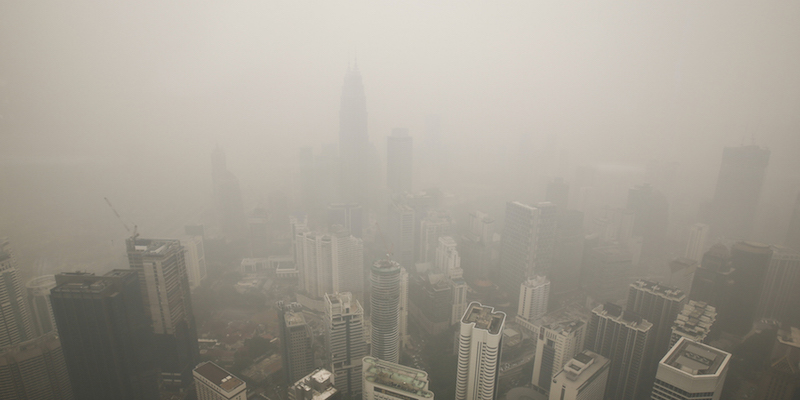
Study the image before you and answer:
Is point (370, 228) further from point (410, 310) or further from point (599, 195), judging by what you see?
point (599, 195)

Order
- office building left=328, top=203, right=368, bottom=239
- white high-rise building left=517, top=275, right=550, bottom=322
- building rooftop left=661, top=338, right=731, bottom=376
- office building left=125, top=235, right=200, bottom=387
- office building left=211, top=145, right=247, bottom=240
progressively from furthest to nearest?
office building left=328, top=203, right=368, bottom=239
office building left=211, top=145, right=247, bottom=240
white high-rise building left=517, top=275, right=550, bottom=322
office building left=125, top=235, right=200, bottom=387
building rooftop left=661, top=338, right=731, bottom=376

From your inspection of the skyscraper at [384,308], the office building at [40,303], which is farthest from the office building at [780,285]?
the office building at [40,303]

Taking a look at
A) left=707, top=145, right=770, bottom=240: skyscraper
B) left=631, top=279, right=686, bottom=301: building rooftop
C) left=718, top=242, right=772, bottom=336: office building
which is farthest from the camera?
left=707, top=145, right=770, bottom=240: skyscraper

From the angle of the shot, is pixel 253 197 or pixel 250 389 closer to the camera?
pixel 250 389

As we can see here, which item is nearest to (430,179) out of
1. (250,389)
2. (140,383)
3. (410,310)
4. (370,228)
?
(370,228)

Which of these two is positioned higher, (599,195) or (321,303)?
(599,195)

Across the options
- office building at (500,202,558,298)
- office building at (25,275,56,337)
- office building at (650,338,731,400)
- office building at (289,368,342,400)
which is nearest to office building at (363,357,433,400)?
office building at (289,368,342,400)

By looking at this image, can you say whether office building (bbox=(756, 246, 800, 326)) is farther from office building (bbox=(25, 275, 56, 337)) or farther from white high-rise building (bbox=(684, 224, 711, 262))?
office building (bbox=(25, 275, 56, 337))

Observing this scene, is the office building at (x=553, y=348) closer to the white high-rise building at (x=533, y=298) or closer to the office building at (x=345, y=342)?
the white high-rise building at (x=533, y=298)
